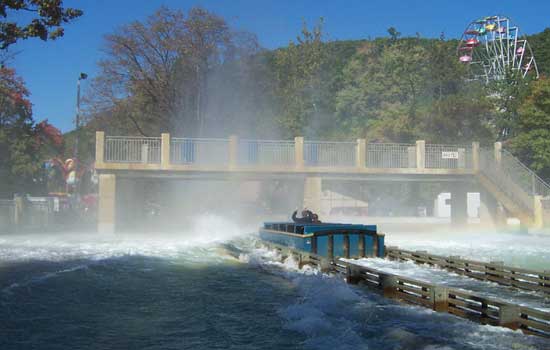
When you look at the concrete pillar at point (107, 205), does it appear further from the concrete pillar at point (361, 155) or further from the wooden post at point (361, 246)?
the wooden post at point (361, 246)

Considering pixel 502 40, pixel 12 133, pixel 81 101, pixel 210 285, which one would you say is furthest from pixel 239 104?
pixel 502 40

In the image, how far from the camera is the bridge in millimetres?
37156

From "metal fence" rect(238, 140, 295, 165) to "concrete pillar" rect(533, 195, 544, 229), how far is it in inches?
619

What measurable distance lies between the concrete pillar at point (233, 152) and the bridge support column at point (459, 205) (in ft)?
58.4

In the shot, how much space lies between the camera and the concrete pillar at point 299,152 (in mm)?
38469

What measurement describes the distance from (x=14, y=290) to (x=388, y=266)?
13366mm

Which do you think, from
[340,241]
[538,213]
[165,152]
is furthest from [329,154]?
[340,241]

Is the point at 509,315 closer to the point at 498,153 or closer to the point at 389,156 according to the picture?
the point at 389,156

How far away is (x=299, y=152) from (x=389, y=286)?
2236cm

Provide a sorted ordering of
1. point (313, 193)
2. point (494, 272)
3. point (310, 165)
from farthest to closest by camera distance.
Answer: point (310, 165), point (313, 193), point (494, 272)

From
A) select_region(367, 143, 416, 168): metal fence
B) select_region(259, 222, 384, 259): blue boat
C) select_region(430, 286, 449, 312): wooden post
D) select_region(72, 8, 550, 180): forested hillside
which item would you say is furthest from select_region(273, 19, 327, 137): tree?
select_region(430, 286, 449, 312): wooden post

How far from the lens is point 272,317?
47.8 ft

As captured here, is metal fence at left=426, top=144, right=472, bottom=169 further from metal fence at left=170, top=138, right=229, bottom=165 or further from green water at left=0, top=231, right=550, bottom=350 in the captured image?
green water at left=0, top=231, right=550, bottom=350

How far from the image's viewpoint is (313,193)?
38375 millimetres
